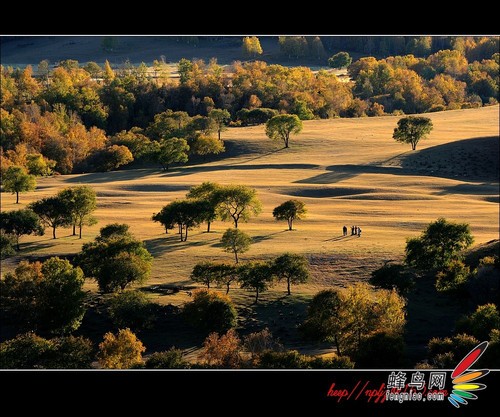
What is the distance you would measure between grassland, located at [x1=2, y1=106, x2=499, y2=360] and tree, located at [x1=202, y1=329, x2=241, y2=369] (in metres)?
6.03

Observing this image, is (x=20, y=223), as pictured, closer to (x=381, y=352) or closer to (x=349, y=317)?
(x=349, y=317)

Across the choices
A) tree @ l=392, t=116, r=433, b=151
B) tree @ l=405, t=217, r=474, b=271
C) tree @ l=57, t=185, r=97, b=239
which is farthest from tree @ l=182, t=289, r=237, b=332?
tree @ l=392, t=116, r=433, b=151

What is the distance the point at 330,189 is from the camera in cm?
9706

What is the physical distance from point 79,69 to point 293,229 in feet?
427

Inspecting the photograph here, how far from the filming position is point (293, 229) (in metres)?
73.8

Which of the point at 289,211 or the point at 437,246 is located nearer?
the point at 437,246

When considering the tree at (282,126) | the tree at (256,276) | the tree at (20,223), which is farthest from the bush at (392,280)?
the tree at (282,126)

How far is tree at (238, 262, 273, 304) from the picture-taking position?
175ft

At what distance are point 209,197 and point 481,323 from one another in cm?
3423

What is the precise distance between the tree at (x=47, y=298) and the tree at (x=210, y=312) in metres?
7.11

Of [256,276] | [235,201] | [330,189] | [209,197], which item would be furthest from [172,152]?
[256,276]

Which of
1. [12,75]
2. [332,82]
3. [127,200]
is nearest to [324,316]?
[127,200]

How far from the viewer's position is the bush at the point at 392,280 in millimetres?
53812
